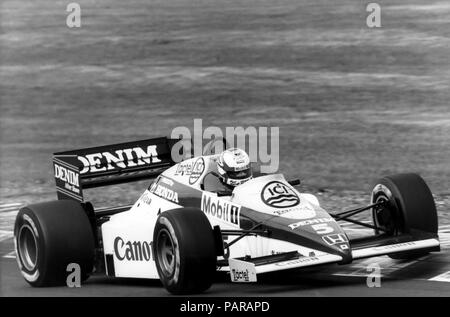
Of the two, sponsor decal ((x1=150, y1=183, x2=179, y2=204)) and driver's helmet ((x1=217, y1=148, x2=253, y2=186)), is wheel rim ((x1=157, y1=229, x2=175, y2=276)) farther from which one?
driver's helmet ((x1=217, y1=148, x2=253, y2=186))

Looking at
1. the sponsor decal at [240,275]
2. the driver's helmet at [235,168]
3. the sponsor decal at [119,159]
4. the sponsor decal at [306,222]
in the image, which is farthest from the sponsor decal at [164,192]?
the sponsor decal at [240,275]

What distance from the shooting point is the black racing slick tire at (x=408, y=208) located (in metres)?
12.1

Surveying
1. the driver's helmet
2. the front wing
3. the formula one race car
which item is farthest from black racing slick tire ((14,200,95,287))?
the front wing

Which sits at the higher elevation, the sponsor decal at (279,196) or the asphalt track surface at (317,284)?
the sponsor decal at (279,196)

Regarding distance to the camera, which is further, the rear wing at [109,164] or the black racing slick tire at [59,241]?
the rear wing at [109,164]

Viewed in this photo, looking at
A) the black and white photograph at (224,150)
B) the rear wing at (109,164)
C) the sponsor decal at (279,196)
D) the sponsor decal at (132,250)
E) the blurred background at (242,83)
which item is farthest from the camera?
the blurred background at (242,83)

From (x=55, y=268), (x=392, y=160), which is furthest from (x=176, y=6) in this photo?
(x=55, y=268)

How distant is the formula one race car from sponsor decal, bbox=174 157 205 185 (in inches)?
0.5

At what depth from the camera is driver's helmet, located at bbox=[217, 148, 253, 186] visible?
12.1m

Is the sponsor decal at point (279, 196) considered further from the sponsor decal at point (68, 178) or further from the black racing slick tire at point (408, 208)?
the sponsor decal at point (68, 178)

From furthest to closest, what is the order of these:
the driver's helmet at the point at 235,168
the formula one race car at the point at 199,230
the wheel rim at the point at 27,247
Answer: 1. the wheel rim at the point at 27,247
2. the driver's helmet at the point at 235,168
3. the formula one race car at the point at 199,230

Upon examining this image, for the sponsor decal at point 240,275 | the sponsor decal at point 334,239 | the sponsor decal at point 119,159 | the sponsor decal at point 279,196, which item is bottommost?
the sponsor decal at point 240,275

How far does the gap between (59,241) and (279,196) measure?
2145mm

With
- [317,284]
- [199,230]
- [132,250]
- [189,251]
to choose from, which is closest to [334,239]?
[317,284]
